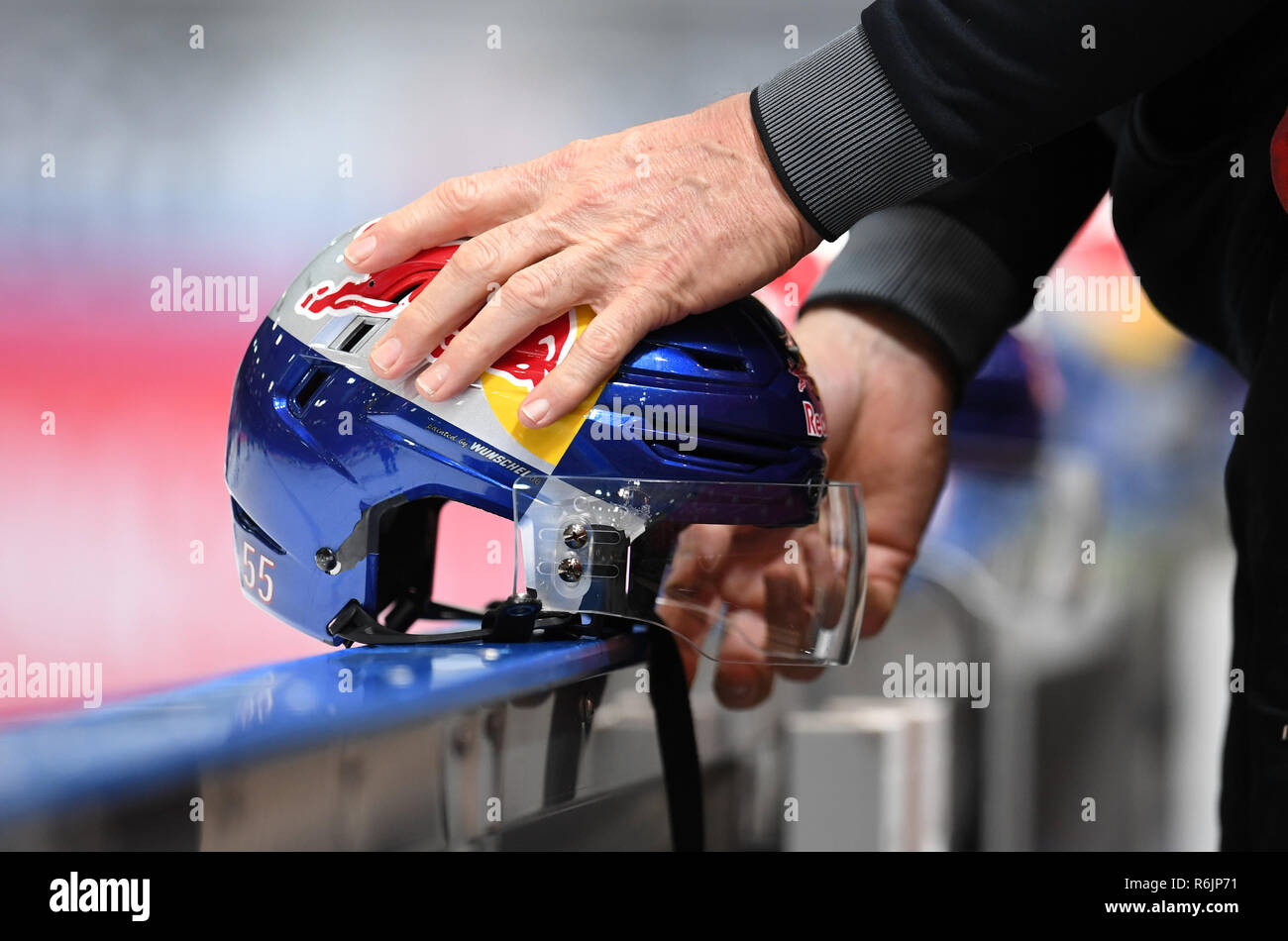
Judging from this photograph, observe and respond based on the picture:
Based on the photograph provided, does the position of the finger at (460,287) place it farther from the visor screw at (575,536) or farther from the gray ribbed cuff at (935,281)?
the gray ribbed cuff at (935,281)

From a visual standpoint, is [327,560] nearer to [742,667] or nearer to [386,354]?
[386,354]

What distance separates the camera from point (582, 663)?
0.70 meters

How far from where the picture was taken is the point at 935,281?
1.03m

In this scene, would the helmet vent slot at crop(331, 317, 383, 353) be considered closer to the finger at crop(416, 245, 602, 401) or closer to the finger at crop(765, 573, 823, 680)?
the finger at crop(416, 245, 602, 401)

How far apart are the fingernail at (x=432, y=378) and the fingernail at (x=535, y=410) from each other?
67mm

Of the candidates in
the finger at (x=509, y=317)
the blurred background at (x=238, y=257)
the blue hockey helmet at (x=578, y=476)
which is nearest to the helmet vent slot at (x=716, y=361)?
the blue hockey helmet at (x=578, y=476)

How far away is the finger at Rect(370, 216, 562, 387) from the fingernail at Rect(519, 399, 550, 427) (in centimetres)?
5

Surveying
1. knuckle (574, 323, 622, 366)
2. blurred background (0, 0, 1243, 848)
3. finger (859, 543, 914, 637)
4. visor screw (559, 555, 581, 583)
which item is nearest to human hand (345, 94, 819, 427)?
knuckle (574, 323, 622, 366)

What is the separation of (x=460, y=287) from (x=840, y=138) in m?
0.31

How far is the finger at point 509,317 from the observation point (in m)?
0.70

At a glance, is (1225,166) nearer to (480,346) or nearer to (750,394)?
(750,394)

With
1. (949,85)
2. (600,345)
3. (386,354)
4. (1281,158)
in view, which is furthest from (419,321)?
(1281,158)

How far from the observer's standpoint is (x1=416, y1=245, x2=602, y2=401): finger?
701 millimetres

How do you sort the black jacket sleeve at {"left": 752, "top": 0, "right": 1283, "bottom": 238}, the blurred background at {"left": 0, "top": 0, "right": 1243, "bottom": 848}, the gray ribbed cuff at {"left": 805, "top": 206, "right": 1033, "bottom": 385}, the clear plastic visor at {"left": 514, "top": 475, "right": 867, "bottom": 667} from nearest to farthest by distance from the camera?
the black jacket sleeve at {"left": 752, "top": 0, "right": 1283, "bottom": 238}, the clear plastic visor at {"left": 514, "top": 475, "right": 867, "bottom": 667}, the gray ribbed cuff at {"left": 805, "top": 206, "right": 1033, "bottom": 385}, the blurred background at {"left": 0, "top": 0, "right": 1243, "bottom": 848}
